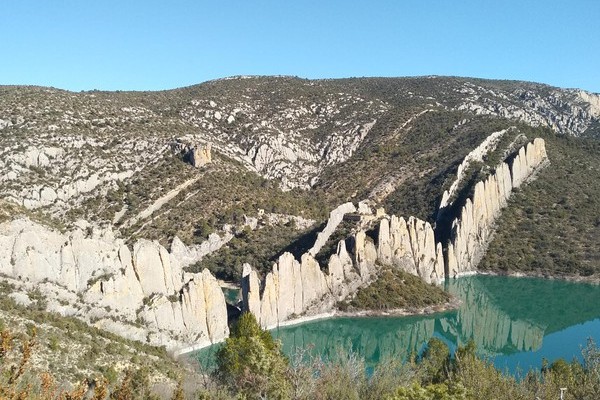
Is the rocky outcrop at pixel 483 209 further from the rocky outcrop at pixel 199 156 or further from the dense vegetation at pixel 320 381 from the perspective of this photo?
the dense vegetation at pixel 320 381

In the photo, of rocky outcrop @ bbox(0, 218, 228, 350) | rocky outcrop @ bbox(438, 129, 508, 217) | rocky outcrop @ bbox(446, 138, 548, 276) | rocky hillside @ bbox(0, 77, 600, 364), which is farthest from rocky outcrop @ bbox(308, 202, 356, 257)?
rocky outcrop @ bbox(0, 218, 228, 350)

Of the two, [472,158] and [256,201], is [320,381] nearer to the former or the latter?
[256,201]

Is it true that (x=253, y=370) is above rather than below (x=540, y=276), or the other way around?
above

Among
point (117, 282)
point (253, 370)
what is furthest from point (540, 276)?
point (253, 370)

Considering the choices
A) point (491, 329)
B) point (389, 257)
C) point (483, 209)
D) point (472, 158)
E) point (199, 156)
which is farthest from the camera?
point (472, 158)

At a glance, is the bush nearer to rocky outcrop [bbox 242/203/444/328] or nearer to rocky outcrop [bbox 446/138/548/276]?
rocky outcrop [bbox 242/203/444/328]

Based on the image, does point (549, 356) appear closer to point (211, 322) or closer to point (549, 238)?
point (211, 322)

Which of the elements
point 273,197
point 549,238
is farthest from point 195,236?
point 549,238

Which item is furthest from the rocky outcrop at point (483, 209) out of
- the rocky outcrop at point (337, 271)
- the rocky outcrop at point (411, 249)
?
the rocky outcrop at point (337, 271)
